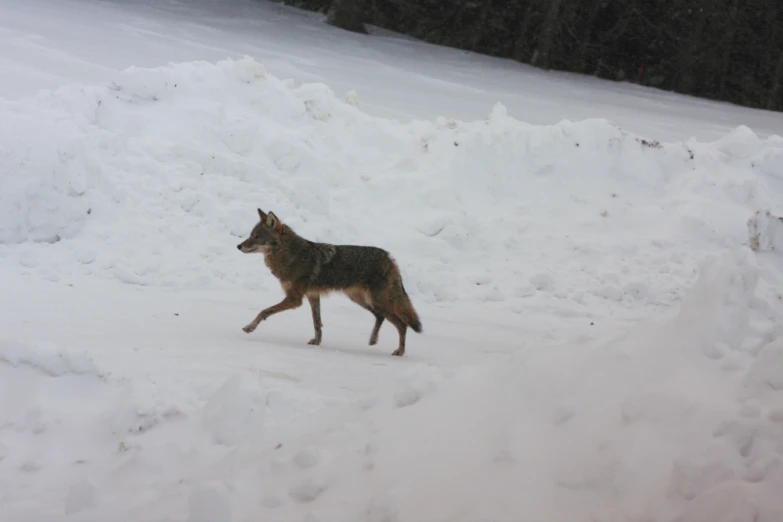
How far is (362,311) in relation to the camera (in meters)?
10.2

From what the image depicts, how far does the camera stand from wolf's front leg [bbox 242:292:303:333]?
7.84 m

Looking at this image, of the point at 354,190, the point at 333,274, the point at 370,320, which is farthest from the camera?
the point at 354,190

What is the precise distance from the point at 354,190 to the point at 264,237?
4698mm

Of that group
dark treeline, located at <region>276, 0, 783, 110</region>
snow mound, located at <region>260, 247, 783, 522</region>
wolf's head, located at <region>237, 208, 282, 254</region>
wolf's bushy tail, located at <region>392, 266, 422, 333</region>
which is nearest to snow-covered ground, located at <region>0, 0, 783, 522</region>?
snow mound, located at <region>260, 247, 783, 522</region>

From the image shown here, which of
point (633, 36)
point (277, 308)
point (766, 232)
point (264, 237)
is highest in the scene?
point (633, 36)

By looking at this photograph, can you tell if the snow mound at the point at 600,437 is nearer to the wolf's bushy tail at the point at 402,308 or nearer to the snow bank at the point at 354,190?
the wolf's bushy tail at the point at 402,308

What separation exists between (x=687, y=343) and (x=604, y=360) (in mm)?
504

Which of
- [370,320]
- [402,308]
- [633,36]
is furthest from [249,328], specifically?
[633,36]

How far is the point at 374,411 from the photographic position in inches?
204

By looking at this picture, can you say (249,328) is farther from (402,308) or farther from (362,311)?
(362,311)

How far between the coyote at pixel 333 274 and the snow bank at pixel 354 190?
1.87m

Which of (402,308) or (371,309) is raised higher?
(402,308)

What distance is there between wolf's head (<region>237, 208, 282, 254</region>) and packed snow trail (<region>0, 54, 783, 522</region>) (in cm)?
85

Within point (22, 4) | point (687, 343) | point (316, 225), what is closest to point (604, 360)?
point (687, 343)
